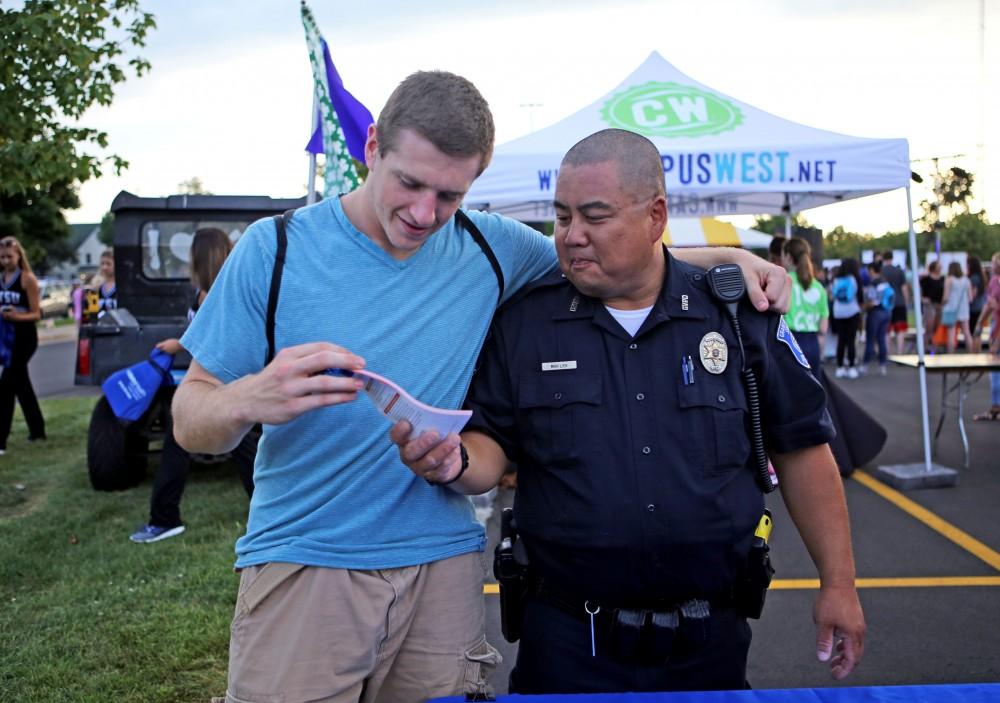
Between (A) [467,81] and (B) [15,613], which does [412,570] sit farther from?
(B) [15,613]

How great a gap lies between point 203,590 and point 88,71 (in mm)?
4732

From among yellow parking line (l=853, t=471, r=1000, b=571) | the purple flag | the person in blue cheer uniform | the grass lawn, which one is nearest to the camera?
the grass lawn

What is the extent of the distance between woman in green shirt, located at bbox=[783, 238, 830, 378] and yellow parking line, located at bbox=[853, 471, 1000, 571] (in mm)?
1077

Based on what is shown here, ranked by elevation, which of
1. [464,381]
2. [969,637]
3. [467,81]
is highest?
[467,81]

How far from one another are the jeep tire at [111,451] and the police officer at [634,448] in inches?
222

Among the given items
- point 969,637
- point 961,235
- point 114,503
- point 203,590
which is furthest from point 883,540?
point 961,235

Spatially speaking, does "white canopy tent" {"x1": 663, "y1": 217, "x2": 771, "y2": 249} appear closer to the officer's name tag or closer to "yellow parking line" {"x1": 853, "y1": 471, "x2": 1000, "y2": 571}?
"yellow parking line" {"x1": 853, "y1": 471, "x2": 1000, "y2": 571}

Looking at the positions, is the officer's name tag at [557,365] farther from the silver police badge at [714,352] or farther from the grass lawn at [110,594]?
the grass lawn at [110,594]

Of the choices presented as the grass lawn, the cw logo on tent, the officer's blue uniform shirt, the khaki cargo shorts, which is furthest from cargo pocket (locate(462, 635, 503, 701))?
the cw logo on tent

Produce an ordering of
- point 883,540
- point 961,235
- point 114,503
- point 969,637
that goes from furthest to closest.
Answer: point 961,235 < point 114,503 < point 883,540 < point 969,637

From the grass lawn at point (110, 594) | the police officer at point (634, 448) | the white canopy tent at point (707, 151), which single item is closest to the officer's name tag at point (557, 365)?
the police officer at point (634, 448)

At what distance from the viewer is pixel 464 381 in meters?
2.14

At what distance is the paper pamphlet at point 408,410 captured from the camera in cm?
168

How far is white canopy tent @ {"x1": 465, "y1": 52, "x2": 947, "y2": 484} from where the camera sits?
7.10 meters
